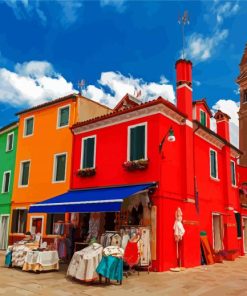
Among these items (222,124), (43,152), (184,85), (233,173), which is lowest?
(233,173)

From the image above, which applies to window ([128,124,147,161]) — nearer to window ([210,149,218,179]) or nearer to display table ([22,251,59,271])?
display table ([22,251,59,271])

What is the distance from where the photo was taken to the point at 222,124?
21.8 meters

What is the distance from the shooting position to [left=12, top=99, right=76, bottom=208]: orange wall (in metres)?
19.6

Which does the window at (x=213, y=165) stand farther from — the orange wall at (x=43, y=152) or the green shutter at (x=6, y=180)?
the green shutter at (x=6, y=180)

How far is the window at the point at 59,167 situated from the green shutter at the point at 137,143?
527cm

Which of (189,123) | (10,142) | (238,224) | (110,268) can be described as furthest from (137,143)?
(10,142)

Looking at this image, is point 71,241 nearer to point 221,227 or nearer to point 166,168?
point 166,168

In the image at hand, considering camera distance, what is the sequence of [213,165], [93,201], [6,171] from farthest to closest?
1. [6,171]
2. [213,165]
3. [93,201]

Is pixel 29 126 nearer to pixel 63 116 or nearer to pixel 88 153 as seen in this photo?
pixel 63 116

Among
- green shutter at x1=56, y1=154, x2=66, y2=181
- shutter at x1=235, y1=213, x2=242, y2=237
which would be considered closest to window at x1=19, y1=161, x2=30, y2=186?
green shutter at x1=56, y1=154, x2=66, y2=181

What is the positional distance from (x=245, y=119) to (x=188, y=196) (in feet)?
112

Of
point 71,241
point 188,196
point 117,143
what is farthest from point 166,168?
point 71,241

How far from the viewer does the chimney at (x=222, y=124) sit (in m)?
21.7

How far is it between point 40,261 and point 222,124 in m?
14.4
